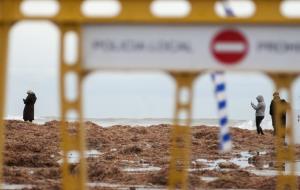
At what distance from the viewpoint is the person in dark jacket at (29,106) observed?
28.1 metres

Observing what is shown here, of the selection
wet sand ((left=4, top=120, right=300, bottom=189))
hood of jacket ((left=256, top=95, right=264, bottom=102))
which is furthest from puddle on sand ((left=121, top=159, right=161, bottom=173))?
hood of jacket ((left=256, top=95, right=264, bottom=102))

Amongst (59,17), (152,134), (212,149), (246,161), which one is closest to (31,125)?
(152,134)

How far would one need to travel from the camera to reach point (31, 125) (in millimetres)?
25234

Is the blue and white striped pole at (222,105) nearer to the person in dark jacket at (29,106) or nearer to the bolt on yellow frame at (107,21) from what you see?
the bolt on yellow frame at (107,21)

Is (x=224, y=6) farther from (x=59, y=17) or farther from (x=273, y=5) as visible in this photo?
(x=59, y=17)

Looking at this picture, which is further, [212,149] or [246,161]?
[212,149]

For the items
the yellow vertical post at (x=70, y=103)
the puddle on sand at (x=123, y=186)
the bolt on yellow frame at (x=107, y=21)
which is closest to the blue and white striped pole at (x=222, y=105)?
the bolt on yellow frame at (x=107, y=21)

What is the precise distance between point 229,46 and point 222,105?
58cm

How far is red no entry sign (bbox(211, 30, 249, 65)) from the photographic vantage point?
6.82 metres

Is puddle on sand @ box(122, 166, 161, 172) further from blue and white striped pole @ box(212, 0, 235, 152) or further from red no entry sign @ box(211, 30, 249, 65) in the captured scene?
red no entry sign @ box(211, 30, 249, 65)

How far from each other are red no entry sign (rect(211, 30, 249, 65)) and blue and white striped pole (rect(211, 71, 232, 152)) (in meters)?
0.17

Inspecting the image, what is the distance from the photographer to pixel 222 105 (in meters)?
6.84

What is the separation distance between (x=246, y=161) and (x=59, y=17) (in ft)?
36.9

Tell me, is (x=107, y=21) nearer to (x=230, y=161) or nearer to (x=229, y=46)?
(x=229, y=46)
